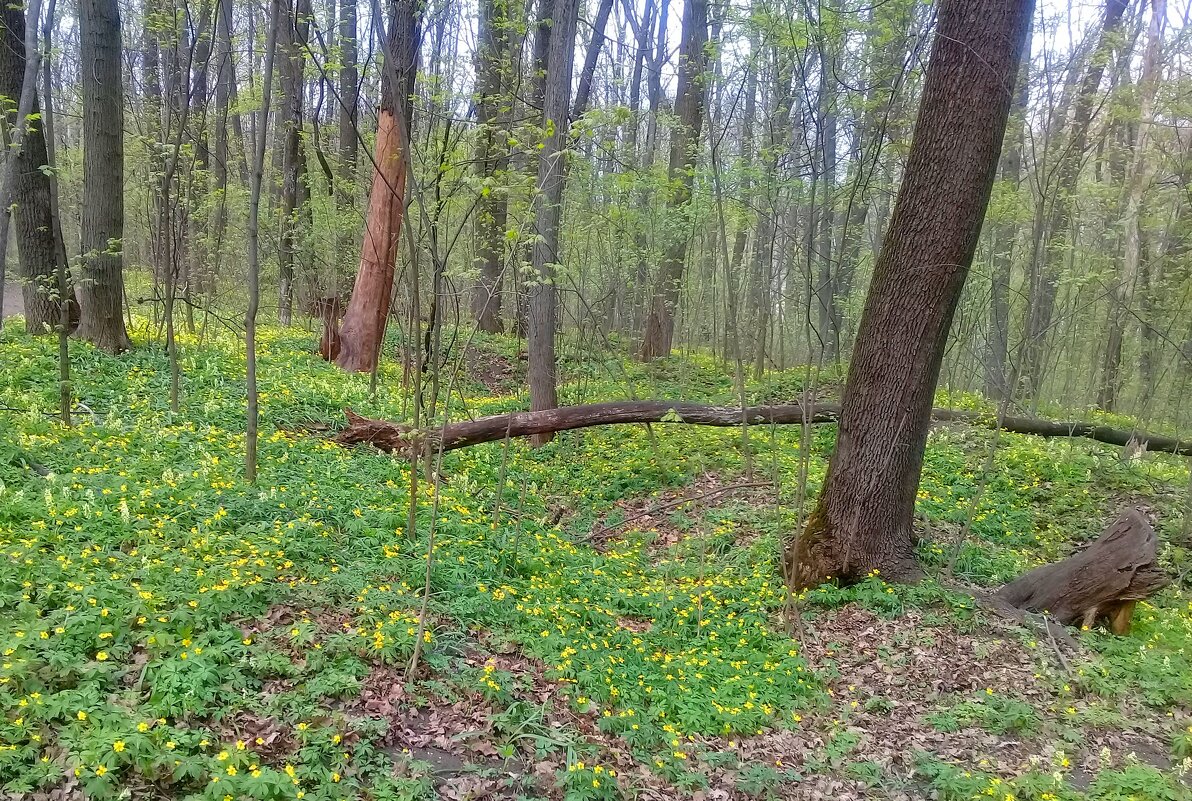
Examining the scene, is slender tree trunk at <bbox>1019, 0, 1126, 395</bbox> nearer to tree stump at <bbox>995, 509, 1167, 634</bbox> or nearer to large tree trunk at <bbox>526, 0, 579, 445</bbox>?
tree stump at <bbox>995, 509, 1167, 634</bbox>

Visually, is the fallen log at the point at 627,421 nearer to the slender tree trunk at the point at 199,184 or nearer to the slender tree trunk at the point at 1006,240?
the slender tree trunk at the point at 1006,240

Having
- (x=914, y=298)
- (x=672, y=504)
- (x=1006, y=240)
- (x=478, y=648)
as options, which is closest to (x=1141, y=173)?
(x=1006, y=240)

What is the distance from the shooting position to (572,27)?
7.27 meters

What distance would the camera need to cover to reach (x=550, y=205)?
6625 millimetres

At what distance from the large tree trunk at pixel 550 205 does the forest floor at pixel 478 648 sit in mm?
2267

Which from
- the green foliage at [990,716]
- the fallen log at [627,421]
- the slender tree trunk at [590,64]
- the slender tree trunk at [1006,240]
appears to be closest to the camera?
the green foliage at [990,716]

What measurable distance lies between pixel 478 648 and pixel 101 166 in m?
7.84

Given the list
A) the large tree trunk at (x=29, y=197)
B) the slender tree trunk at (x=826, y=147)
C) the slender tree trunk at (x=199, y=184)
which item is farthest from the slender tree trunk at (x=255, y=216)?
the slender tree trunk at (x=199, y=184)

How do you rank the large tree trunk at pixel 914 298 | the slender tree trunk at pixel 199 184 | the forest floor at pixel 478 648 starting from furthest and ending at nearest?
1. the slender tree trunk at pixel 199 184
2. the large tree trunk at pixel 914 298
3. the forest floor at pixel 478 648

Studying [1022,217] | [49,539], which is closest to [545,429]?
[49,539]

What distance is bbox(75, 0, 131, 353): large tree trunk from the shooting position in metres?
7.70

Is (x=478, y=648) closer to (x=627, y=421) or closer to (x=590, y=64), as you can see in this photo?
(x=627, y=421)

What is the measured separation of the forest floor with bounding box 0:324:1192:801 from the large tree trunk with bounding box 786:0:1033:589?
48cm

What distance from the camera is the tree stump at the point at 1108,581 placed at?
4.91 meters
